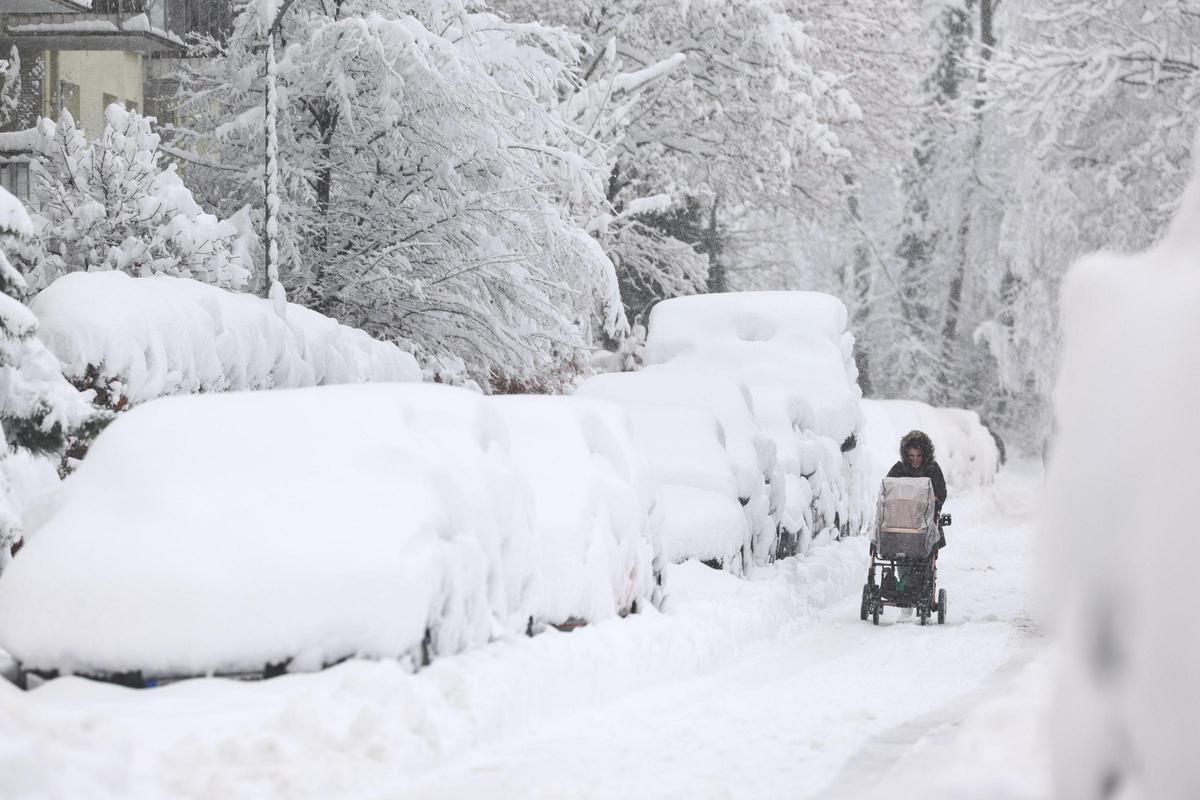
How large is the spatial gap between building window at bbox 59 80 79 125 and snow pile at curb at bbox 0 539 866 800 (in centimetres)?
2351

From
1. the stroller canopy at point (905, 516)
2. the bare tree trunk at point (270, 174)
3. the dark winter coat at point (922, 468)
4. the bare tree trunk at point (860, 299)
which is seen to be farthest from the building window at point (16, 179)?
the bare tree trunk at point (860, 299)

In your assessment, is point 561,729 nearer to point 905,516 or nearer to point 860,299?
point 905,516

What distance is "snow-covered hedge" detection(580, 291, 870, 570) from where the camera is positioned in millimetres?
15195

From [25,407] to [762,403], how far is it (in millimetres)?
9115

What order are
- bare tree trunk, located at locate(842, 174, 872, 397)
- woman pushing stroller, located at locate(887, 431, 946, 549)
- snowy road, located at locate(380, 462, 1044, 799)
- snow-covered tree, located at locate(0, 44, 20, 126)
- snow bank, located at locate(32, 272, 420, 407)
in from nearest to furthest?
snowy road, located at locate(380, 462, 1044, 799) → snow bank, located at locate(32, 272, 420, 407) → woman pushing stroller, located at locate(887, 431, 946, 549) → snow-covered tree, located at locate(0, 44, 20, 126) → bare tree trunk, located at locate(842, 174, 872, 397)

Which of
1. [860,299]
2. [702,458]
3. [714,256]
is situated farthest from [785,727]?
[860,299]

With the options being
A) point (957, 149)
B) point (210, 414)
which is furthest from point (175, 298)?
point (957, 149)

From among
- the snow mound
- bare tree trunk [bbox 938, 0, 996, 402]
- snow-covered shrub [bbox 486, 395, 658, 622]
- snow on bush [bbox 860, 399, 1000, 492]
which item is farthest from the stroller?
bare tree trunk [bbox 938, 0, 996, 402]

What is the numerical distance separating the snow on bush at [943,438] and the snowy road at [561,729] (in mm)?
19503

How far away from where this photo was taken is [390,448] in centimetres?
848

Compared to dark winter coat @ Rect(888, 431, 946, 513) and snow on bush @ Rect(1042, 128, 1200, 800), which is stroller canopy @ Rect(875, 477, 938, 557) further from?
snow on bush @ Rect(1042, 128, 1200, 800)

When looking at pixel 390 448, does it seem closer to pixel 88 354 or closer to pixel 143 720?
pixel 143 720

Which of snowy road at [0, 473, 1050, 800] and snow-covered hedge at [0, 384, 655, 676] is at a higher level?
snow-covered hedge at [0, 384, 655, 676]

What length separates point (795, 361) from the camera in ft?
71.9
